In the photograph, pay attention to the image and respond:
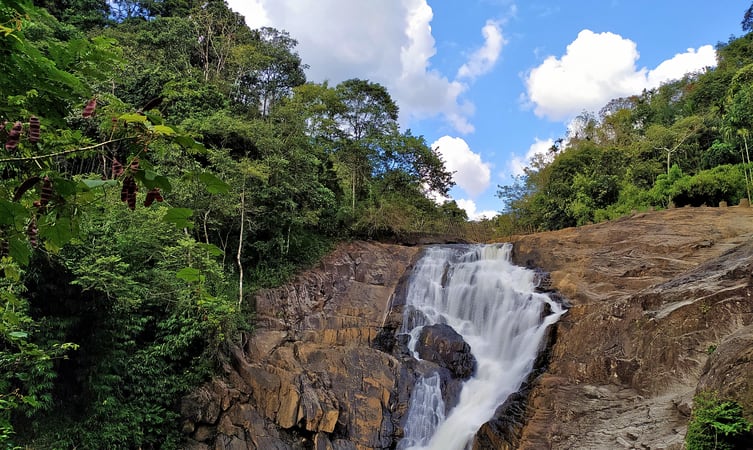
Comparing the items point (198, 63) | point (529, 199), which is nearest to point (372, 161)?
point (529, 199)

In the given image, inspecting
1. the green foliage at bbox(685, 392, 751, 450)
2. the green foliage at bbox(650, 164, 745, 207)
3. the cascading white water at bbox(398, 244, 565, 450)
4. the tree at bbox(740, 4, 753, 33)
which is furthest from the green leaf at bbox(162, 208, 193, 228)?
the tree at bbox(740, 4, 753, 33)

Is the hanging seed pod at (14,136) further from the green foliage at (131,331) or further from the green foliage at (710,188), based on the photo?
the green foliage at (710,188)

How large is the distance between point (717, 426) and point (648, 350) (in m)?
3.57

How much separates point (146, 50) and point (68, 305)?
1711cm

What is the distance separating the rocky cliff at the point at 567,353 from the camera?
7.42m

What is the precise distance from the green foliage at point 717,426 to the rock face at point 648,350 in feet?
0.60

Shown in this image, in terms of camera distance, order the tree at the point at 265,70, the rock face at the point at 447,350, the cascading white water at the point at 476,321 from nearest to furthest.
Result: 1. the cascading white water at the point at 476,321
2. the rock face at the point at 447,350
3. the tree at the point at 265,70

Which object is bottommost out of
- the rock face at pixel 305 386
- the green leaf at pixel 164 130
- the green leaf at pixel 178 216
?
the rock face at pixel 305 386

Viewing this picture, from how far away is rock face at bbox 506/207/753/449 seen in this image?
639 centimetres

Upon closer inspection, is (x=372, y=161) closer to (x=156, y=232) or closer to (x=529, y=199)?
(x=529, y=199)

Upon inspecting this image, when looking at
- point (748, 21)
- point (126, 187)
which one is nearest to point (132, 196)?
point (126, 187)

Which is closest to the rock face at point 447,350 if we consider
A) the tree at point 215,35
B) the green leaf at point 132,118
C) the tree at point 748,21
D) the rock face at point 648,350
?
the rock face at point 648,350

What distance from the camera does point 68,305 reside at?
28.4 feet

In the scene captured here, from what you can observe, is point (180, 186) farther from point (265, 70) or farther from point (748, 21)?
point (748, 21)
